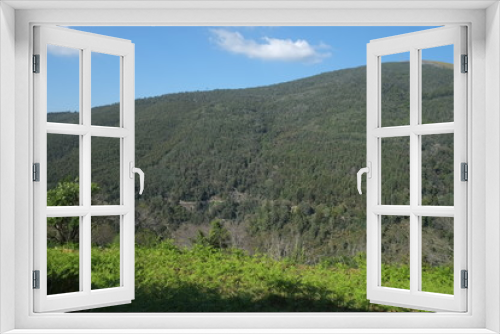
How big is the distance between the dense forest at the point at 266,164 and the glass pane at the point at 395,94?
0.05 feet

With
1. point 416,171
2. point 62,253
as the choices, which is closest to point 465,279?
point 416,171

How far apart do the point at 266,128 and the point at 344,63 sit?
150 centimetres

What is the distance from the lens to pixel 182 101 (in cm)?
759

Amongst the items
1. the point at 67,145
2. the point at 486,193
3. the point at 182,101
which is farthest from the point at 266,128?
the point at 486,193

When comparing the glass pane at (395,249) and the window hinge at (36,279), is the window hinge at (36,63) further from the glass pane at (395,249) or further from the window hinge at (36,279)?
the glass pane at (395,249)

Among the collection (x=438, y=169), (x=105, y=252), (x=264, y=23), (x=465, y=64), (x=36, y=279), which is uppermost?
(x=264, y=23)

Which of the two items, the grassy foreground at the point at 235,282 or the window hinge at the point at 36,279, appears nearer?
the window hinge at the point at 36,279

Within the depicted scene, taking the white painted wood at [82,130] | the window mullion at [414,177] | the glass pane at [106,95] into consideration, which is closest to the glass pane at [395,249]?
the window mullion at [414,177]

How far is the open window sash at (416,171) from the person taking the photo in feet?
8.38

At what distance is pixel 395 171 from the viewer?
6.41 m

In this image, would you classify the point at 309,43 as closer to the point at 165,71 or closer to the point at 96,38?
the point at 165,71

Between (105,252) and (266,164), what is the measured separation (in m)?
2.53

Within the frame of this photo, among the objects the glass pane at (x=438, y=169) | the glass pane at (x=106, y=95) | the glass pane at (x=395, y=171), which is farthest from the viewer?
the glass pane at (x=106, y=95)

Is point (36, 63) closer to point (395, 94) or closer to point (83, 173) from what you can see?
point (83, 173)
